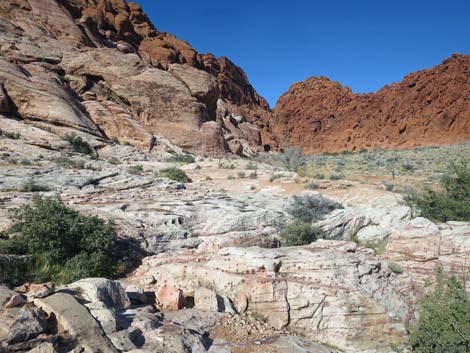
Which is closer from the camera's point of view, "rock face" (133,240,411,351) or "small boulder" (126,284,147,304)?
"small boulder" (126,284,147,304)

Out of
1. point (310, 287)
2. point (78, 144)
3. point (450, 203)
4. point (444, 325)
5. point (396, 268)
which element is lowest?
point (444, 325)

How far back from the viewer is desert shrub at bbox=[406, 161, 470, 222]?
28.6 feet

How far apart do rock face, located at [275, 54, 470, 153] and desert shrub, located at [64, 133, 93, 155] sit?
55.2 metres

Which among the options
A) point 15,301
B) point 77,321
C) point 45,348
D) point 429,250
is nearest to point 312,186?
point 429,250

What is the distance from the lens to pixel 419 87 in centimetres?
6350

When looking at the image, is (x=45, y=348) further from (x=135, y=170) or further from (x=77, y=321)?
(x=135, y=170)

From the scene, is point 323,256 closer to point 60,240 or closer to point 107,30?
point 60,240

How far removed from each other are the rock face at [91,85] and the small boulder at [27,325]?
17.7 m

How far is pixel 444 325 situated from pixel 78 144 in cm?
1779

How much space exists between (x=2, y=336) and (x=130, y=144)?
67.0 feet

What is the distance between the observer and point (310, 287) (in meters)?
5.38

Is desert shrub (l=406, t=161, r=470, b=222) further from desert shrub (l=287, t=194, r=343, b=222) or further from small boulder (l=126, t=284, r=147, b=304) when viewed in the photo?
small boulder (l=126, t=284, r=147, b=304)

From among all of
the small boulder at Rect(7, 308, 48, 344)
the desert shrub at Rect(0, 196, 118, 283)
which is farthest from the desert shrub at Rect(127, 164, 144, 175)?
the small boulder at Rect(7, 308, 48, 344)

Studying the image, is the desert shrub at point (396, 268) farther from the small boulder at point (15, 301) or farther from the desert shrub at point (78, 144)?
the desert shrub at point (78, 144)
